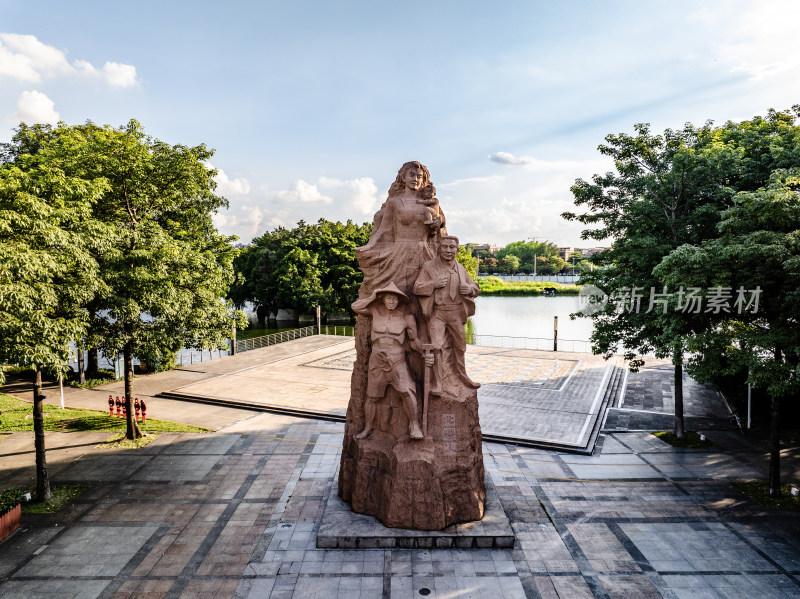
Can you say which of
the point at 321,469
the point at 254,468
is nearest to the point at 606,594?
the point at 321,469

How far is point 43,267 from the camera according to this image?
9.49 metres

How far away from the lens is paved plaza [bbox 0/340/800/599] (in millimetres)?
8211

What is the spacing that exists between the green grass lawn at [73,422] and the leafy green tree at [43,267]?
4810 mm

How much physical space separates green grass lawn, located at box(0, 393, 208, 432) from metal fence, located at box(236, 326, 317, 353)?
1408 cm

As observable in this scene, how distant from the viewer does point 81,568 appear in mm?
8648

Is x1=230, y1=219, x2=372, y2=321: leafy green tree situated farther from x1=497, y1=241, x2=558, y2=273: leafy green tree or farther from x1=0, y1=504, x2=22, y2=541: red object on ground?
x1=497, y1=241, x2=558, y2=273: leafy green tree

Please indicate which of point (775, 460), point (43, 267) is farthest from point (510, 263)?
point (43, 267)

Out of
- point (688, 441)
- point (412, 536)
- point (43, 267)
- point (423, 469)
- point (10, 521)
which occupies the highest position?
point (43, 267)

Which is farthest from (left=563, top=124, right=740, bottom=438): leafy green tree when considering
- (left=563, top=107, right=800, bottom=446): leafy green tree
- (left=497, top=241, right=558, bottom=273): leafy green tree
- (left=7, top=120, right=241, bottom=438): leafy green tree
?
(left=497, top=241, right=558, bottom=273): leafy green tree

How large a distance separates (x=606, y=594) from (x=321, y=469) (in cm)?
734

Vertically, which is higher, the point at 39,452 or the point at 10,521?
the point at 39,452

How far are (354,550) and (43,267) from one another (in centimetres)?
848

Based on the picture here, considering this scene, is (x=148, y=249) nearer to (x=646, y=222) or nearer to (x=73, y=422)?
(x=73, y=422)

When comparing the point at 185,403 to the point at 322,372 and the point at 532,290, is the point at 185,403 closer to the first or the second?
the point at 322,372
